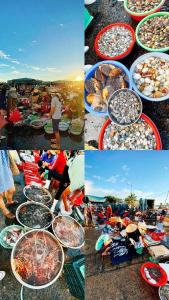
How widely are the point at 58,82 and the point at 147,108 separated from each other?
1.53 ft

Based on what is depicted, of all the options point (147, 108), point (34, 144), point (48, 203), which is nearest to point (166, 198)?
point (147, 108)

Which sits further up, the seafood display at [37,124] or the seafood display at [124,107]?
the seafood display at [124,107]

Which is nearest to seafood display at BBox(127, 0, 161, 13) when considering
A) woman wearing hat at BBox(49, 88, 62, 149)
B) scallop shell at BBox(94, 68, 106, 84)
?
scallop shell at BBox(94, 68, 106, 84)

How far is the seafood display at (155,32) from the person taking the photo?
1528mm

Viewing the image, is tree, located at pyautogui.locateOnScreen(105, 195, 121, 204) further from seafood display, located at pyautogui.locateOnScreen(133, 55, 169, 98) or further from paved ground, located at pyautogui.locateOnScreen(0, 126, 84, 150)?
seafood display, located at pyautogui.locateOnScreen(133, 55, 169, 98)

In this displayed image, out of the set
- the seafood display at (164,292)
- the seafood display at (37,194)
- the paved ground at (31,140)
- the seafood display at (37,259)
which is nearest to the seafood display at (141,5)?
the paved ground at (31,140)

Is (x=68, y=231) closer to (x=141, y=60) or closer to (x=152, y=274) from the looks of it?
(x=152, y=274)

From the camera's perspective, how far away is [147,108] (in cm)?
155

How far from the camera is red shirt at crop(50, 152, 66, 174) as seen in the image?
65.9 inches

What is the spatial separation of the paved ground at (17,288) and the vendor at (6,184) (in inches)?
1.2

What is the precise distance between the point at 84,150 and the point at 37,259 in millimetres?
643

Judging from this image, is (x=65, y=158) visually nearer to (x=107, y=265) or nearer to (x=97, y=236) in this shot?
(x=97, y=236)

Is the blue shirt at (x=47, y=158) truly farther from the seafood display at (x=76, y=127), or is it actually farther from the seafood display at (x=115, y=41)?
the seafood display at (x=115, y=41)

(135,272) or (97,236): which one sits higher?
(97,236)
